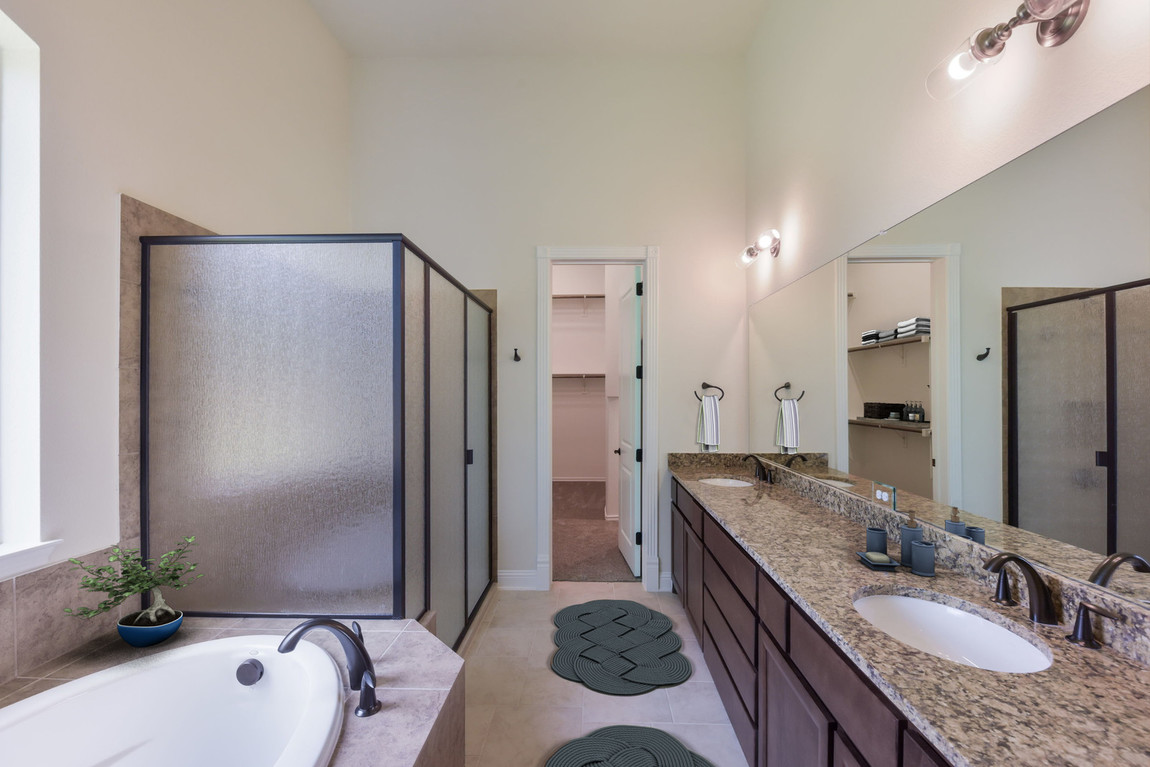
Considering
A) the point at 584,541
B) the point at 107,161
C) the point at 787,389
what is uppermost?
the point at 107,161

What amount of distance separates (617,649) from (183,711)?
1.79 metres

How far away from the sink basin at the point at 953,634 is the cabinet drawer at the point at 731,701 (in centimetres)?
64

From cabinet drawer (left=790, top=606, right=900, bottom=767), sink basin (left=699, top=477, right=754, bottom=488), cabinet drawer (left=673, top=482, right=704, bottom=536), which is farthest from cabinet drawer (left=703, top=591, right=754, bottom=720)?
sink basin (left=699, top=477, right=754, bottom=488)

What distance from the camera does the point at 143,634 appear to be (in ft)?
4.45

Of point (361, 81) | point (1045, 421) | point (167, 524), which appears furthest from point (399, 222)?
point (1045, 421)

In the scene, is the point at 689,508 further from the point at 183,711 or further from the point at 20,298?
the point at 20,298

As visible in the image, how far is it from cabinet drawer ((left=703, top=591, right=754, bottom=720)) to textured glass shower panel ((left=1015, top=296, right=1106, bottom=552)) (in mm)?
945

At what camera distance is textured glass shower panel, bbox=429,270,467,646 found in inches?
79.5

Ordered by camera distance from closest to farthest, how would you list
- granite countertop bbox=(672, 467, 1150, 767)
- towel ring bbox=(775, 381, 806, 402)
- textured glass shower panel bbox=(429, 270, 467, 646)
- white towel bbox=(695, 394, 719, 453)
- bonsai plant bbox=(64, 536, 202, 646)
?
granite countertop bbox=(672, 467, 1150, 767) < bonsai plant bbox=(64, 536, 202, 646) < textured glass shower panel bbox=(429, 270, 467, 646) < towel ring bbox=(775, 381, 806, 402) < white towel bbox=(695, 394, 719, 453)

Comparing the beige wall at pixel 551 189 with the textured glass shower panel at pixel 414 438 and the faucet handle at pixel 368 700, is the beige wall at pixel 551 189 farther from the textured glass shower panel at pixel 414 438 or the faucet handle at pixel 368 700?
the faucet handle at pixel 368 700

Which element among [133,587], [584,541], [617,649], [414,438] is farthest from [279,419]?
[584,541]

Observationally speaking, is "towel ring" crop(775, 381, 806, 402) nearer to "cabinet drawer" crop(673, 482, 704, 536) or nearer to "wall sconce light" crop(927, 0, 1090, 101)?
"cabinet drawer" crop(673, 482, 704, 536)

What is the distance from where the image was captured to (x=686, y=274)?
10.4 feet

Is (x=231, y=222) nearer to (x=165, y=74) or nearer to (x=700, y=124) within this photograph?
(x=165, y=74)
